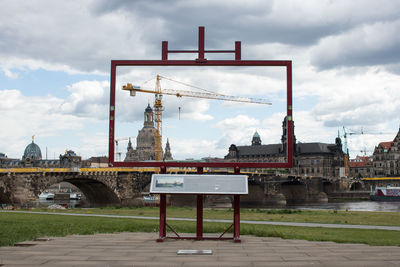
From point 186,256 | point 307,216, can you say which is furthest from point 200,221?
point 307,216

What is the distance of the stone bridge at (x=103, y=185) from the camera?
81.2 metres

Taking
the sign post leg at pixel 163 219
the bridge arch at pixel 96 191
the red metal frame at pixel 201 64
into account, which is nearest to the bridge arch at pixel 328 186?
the bridge arch at pixel 96 191

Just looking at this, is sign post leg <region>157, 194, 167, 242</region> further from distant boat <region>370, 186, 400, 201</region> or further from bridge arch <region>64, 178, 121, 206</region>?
distant boat <region>370, 186, 400, 201</region>

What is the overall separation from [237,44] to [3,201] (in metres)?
68.6

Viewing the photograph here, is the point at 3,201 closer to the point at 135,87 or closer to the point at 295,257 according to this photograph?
the point at 135,87

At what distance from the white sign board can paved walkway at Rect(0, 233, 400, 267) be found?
2.37 meters

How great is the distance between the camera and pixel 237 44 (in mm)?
24734

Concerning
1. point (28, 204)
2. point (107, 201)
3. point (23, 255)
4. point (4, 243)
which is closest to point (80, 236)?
point (4, 243)

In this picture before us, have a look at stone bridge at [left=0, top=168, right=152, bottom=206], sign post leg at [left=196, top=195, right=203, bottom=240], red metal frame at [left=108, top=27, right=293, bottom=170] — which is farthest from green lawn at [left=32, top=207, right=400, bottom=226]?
stone bridge at [left=0, top=168, right=152, bottom=206]

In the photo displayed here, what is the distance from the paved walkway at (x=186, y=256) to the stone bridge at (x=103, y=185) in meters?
62.7

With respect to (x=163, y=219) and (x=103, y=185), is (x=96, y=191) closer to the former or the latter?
(x=103, y=185)

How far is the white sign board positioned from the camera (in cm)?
2144

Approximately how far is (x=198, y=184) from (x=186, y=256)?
454 cm

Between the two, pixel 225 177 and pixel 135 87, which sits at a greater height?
pixel 135 87
